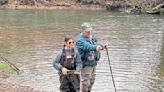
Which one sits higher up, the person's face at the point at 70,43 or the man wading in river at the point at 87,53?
the person's face at the point at 70,43

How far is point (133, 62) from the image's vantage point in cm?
1767

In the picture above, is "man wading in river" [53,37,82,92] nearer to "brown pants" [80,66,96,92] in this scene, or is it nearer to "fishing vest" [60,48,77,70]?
"fishing vest" [60,48,77,70]

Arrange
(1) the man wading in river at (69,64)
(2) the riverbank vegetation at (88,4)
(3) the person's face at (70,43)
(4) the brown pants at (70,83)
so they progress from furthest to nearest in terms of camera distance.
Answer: (2) the riverbank vegetation at (88,4) → (4) the brown pants at (70,83) → (1) the man wading in river at (69,64) → (3) the person's face at (70,43)

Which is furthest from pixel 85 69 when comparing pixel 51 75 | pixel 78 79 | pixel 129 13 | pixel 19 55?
pixel 129 13

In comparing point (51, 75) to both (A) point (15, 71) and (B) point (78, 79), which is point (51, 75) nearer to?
(A) point (15, 71)

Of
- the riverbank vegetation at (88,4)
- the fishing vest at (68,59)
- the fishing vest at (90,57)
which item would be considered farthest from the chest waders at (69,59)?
the riverbank vegetation at (88,4)

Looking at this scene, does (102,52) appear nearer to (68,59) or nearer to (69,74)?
(69,74)

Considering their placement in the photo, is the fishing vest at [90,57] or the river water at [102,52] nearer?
the fishing vest at [90,57]

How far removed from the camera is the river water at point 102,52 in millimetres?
13984

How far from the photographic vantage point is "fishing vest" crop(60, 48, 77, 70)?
956 cm

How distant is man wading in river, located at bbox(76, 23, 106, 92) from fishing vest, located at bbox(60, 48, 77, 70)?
1.55 feet

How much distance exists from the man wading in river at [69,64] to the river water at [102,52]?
9.48ft

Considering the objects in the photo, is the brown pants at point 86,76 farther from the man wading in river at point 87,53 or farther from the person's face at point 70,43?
the person's face at point 70,43

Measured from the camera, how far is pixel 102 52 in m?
19.6
